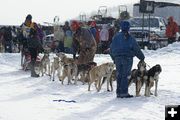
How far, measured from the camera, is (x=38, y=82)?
468 inches

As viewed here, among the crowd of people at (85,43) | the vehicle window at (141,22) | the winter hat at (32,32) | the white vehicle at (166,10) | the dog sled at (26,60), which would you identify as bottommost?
the dog sled at (26,60)

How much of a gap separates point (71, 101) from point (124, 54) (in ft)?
4.97

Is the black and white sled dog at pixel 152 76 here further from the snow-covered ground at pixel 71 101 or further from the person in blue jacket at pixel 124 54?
the person in blue jacket at pixel 124 54

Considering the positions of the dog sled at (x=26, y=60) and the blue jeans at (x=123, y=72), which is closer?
the blue jeans at (x=123, y=72)

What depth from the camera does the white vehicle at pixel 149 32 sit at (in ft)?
71.9

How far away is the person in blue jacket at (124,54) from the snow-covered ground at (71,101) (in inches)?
11.6

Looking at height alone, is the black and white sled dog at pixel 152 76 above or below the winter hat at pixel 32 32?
below

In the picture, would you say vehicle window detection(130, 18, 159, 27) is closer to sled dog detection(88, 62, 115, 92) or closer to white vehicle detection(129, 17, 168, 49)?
white vehicle detection(129, 17, 168, 49)

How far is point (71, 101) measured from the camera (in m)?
8.48

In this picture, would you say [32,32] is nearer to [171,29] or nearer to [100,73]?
[100,73]

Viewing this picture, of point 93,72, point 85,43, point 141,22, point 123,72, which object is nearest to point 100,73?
point 93,72

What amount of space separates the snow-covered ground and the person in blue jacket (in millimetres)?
295

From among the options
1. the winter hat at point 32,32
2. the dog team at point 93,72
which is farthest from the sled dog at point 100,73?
the winter hat at point 32,32

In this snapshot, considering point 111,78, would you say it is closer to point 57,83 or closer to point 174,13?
point 57,83
